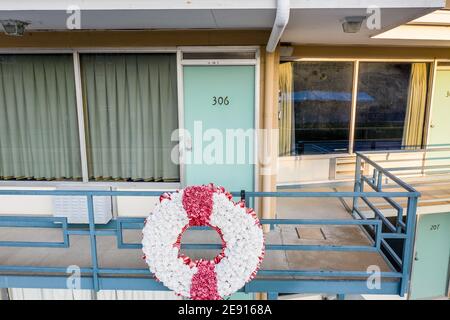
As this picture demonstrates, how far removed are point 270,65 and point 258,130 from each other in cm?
71

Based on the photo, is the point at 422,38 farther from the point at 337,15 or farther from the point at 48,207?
the point at 48,207

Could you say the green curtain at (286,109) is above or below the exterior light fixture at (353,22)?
below

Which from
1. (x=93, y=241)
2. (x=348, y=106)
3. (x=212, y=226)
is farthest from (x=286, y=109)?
(x=93, y=241)

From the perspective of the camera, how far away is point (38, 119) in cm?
425

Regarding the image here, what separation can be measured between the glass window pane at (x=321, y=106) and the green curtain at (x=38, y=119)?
3409 millimetres

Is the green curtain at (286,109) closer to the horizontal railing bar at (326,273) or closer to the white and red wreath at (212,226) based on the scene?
the horizontal railing bar at (326,273)

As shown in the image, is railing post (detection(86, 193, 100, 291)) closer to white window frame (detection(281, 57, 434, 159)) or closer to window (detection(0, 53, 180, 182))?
window (detection(0, 53, 180, 182))

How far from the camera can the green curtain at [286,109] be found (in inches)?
225

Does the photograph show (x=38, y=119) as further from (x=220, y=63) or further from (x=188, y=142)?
(x=220, y=63)

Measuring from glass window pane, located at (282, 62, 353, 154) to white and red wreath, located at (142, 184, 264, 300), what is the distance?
3421mm

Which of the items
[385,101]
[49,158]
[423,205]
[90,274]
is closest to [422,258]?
[423,205]

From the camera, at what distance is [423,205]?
510cm

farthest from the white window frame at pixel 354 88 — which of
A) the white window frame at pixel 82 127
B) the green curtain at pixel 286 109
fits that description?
the white window frame at pixel 82 127

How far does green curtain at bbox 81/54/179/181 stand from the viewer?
4.06 meters
